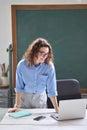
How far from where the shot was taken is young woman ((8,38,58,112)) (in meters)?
2.50

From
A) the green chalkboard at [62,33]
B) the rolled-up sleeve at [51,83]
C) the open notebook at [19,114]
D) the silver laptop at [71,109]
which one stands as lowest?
the open notebook at [19,114]

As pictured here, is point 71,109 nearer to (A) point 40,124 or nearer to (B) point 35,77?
(A) point 40,124

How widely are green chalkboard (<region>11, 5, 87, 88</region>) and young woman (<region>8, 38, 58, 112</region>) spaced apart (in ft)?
4.73

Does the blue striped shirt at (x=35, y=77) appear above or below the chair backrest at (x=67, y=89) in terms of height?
above

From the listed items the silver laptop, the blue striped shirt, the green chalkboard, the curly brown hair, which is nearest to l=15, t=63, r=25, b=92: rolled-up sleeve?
the blue striped shirt

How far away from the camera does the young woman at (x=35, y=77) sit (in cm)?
250

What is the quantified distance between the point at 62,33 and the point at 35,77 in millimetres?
1596

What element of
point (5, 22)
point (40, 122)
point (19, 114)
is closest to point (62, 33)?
point (5, 22)

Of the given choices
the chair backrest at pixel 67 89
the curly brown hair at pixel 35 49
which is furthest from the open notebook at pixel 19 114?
the chair backrest at pixel 67 89

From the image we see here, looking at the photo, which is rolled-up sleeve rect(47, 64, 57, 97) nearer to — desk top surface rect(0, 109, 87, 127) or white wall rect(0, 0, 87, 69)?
desk top surface rect(0, 109, 87, 127)

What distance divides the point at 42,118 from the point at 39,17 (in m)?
2.11

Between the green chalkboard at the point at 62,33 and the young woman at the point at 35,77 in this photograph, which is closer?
the young woman at the point at 35,77

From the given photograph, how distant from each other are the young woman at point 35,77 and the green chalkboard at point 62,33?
1.44 meters

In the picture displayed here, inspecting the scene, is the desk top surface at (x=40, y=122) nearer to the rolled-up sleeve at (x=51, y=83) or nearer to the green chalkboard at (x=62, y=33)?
the rolled-up sleeve at (x=51, y=83)
